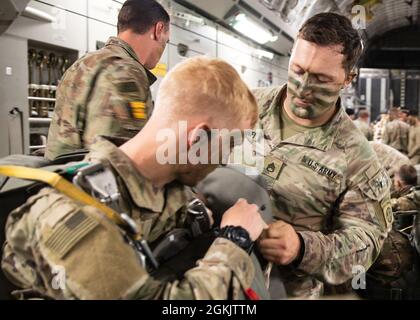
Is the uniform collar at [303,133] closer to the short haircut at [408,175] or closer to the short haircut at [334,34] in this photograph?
the short haircut at [334,34]

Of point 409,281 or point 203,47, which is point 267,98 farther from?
point 203,47

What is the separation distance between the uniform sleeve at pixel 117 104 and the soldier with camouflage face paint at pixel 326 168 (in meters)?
0.57

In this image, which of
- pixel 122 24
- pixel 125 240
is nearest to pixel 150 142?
pixel 125 240

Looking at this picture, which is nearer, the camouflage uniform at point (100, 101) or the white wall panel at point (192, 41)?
the camouflage uniform at point (100, 101)

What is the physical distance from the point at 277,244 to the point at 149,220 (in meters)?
0.39

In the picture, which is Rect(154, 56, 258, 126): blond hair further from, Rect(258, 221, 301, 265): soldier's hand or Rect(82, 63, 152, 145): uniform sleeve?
Rect(82, 63, 152, 145): uniform sleeve

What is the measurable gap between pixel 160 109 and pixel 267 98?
777 mm

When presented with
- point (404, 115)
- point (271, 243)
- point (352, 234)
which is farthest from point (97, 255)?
point (404, 115)

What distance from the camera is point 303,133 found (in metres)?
1.55

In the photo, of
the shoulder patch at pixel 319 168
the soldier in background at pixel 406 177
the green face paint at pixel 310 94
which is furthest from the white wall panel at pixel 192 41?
the shoulder patch at pixel 319 168

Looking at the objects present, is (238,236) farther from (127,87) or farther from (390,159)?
(390,159)

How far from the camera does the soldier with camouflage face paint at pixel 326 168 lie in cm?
144

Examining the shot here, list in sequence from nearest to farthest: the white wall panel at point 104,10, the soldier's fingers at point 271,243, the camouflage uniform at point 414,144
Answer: the soldier's fingers at point 271,243 < the white wall panel at point 104,10 < the camouflage uniform at point 414,144

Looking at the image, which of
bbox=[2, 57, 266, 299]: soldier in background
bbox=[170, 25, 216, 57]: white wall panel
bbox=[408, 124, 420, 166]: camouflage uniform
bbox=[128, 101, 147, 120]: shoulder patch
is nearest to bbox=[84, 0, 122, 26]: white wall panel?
bbox=[170, 25, 216, 57]: white wall panel
